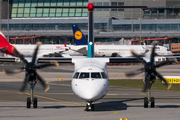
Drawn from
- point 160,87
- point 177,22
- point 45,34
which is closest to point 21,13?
point 45,34

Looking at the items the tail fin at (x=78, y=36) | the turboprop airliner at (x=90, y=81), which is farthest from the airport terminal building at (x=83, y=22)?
the turboprop airliner at (x=90, y=81)

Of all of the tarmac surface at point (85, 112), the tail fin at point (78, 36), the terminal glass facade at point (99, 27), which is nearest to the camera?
the tarmac surface at point (85, 112)

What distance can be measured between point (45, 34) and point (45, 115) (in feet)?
293

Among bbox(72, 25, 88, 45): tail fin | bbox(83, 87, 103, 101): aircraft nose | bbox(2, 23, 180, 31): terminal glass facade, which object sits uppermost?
bbox(2, 23, 180, 31): terminal glass facade

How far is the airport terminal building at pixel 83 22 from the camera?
106438mm

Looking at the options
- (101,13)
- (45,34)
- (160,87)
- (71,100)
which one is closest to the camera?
(71,100)

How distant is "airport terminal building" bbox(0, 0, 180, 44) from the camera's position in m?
106

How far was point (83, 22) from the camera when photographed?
109 metres

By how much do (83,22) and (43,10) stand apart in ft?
66.7

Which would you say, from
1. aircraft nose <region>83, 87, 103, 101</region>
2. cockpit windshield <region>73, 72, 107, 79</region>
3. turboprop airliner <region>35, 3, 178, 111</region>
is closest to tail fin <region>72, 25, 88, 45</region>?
turboprop airliner <region>35, 3, 178, 111</region>

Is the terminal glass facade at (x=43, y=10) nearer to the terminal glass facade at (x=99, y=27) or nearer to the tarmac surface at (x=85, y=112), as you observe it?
the terminal glass facade at (x=99, y=27)

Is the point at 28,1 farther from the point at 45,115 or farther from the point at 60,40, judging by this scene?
the point at 45,115

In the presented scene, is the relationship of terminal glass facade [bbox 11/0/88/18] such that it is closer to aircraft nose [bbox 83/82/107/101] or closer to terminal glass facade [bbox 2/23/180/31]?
terminal glass facade [bbox 2/23/180/31]

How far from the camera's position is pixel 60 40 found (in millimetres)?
110812
